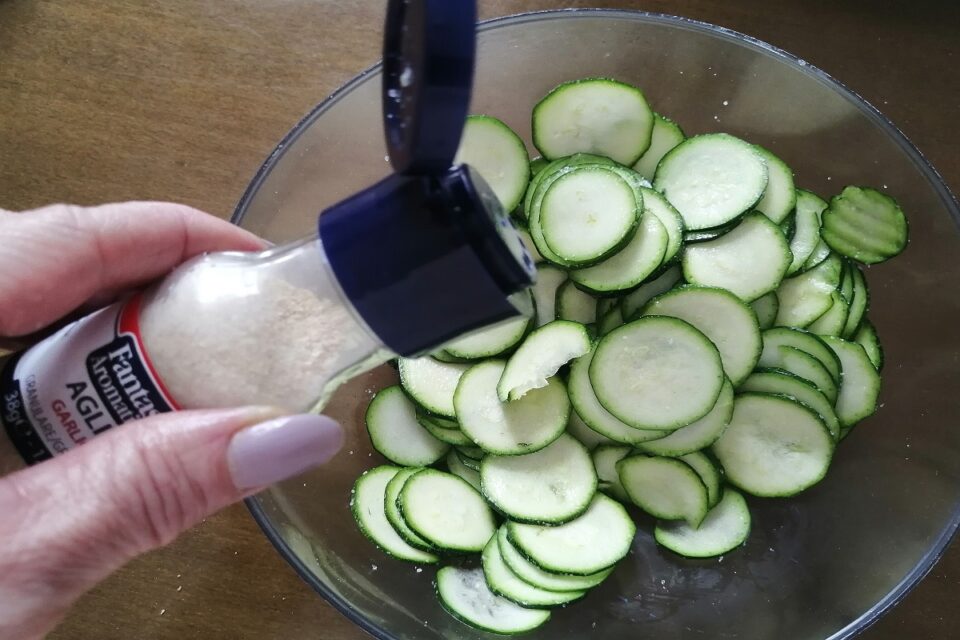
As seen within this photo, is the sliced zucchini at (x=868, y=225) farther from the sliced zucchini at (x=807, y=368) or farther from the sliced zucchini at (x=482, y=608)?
the sliced zucchini at (x=482, y=608)

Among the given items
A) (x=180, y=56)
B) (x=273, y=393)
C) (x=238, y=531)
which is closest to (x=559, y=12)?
(x=180, y=56)

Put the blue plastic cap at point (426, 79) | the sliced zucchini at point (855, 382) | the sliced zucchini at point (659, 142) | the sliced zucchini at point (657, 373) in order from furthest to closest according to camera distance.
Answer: the sliced zucchini at point (659, 142) < the sliced zucchini at point (855, 382) < the sliced zucchini at point (657, 373) < the blue plastic cap at point (426, 79)

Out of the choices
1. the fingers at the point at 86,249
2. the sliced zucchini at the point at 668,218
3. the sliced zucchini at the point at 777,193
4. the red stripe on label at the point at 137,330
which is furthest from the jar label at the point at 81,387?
the sliced zucchini at the point at 777,193

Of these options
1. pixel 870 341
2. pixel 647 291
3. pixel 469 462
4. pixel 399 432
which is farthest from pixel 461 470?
pixel 870 341

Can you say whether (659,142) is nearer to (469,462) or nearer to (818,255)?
(818,255)

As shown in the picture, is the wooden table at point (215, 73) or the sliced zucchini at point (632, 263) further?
the wooden table at point (215, 73)

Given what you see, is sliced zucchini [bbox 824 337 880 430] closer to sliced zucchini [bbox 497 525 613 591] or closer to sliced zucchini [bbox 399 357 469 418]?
sliced zucchini [bbox 497 525 613 591]

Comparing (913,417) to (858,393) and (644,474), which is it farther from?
(644,474)
